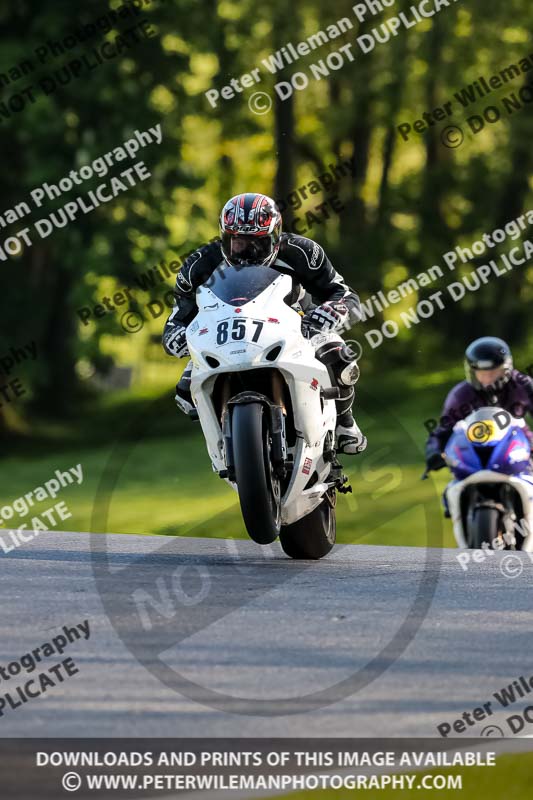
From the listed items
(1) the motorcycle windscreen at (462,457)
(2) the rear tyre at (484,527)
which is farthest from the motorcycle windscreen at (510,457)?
(2) the rear tyre at (484,527)

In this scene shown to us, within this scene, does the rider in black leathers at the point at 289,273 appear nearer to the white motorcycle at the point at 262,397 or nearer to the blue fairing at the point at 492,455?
the white motorcycle at the point at 262,397

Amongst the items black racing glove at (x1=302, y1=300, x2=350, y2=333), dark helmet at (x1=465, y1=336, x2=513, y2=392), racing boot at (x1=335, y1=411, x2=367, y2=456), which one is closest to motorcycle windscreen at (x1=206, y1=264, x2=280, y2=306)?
black racing glove at (x1=302, y1=300, x2=350, y2=333)

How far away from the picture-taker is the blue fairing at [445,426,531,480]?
36.1 feet

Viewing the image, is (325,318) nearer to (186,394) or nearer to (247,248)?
(247,248)

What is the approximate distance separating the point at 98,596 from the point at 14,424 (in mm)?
25260

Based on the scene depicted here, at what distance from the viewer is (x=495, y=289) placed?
33.8 meters

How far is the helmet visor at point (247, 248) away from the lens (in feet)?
27.9

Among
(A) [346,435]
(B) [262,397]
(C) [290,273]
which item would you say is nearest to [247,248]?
(C) [290,273]

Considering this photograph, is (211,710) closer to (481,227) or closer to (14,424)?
(14,424)

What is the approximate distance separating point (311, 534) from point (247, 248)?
1.72 meters

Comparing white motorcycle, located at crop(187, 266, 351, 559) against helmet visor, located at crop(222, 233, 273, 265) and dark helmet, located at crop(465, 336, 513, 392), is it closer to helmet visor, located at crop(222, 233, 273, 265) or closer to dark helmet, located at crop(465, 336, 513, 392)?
helmet visor, located at crop(222, 233, 273, 265)

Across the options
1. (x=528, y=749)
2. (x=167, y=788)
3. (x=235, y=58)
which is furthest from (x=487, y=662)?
(x=235, y=58)

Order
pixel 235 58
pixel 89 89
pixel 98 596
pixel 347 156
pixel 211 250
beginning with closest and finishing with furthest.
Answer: pixel 98 596 < pixel 211 250 < pixel 89 89 < pixel 235 58 < pixel 347 156

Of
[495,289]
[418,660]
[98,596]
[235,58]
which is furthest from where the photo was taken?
[495,289]
